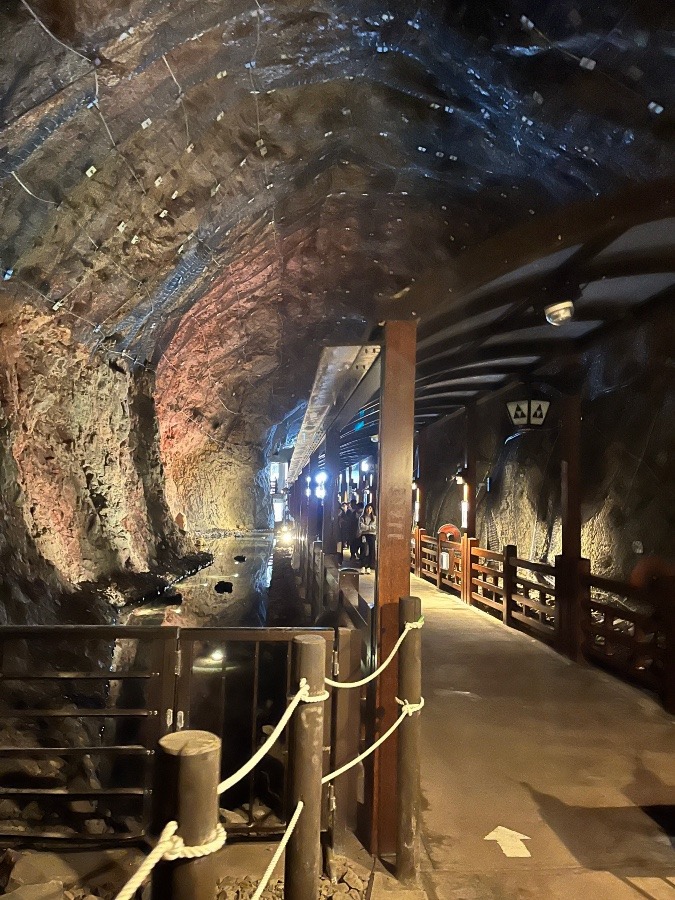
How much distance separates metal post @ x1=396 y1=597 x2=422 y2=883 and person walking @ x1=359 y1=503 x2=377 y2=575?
38.5 feet

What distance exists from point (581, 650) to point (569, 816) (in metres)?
4.20

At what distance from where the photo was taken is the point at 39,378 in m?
7.70

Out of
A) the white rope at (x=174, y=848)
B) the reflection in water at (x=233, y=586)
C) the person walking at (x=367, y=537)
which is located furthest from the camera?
the person walking at (x=367, y=537)

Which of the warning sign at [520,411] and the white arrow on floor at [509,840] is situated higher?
the warning sign at [520,411]

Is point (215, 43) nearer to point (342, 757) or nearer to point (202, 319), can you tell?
point (342, 757)

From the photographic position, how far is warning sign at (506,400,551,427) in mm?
8844

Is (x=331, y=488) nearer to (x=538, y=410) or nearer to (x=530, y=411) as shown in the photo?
(x=530, y=411)

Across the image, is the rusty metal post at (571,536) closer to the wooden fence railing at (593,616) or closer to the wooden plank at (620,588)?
the wooden fence railing at (593,616)

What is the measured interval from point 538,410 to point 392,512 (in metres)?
5.91

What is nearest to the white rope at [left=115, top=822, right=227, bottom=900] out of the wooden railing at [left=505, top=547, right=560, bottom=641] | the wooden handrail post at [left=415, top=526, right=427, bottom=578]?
the wooden railing at [left=505, top=547, right=560, bottom=641]

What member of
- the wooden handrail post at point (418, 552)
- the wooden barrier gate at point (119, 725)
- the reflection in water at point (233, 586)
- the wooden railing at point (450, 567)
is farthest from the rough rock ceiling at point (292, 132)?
the wooden handrail post at point (418, 552)

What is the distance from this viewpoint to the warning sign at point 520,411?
8867 mm

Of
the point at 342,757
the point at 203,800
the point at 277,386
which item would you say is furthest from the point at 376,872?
the point at 277,386

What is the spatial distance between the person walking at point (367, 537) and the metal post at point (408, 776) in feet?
38.5
